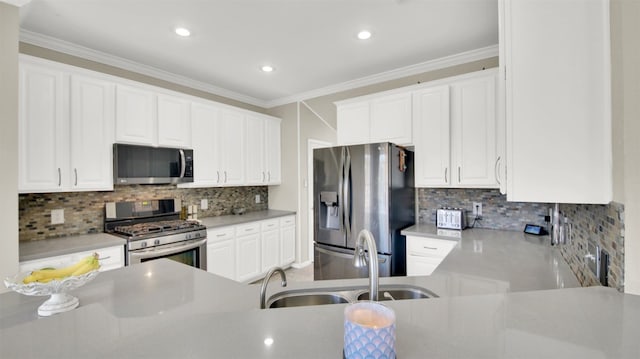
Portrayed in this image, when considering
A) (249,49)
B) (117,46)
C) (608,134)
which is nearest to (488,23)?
(608,134)

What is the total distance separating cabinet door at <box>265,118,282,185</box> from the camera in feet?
14.4

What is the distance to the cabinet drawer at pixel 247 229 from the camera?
364 cm

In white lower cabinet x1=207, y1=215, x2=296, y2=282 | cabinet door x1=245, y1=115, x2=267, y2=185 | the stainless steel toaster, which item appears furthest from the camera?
cabinet door x1=245, y1=115, x2=267, y2=185

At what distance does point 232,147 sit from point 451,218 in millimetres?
2738

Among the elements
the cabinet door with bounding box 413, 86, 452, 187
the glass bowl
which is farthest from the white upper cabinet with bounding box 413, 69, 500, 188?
the glass bowl

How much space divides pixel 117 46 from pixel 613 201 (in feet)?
12.0

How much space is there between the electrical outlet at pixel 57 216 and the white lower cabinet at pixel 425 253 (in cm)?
318

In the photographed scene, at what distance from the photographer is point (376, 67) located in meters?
3.40

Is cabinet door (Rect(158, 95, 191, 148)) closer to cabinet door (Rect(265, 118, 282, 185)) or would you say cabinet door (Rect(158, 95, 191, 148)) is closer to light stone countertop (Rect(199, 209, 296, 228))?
light stone countertop (Rect(199, 209, 296, 228))

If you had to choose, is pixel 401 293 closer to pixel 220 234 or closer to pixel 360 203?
pixel 360 203

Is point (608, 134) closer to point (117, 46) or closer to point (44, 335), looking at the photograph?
point (44, 335)

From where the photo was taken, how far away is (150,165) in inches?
120

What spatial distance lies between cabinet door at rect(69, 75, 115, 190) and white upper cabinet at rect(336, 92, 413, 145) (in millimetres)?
2333

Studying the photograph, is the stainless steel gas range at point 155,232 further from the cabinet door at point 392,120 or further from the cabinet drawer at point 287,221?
the cabinet door at point 392,120
